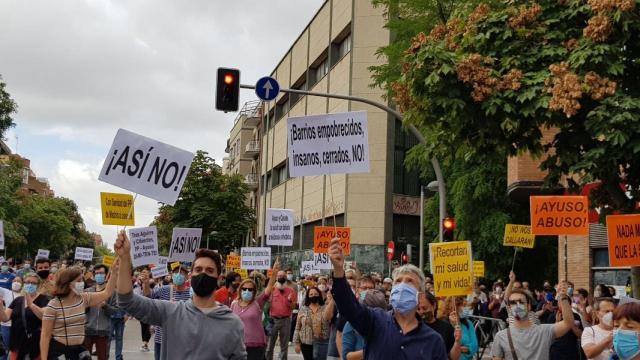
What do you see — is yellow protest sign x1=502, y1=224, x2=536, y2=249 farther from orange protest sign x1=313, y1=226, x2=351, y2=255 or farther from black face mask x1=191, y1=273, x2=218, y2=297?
black face mask x1=191, y1=273, x2=218, y2=297

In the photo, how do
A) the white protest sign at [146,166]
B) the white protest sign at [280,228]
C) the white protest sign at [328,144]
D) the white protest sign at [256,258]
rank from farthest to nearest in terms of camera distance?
1. the white protest sign at [256,258]
2. the white protest sign at [280,228]
3. the white protest sign at [328,144]
4. the white protest sign at [146,166]

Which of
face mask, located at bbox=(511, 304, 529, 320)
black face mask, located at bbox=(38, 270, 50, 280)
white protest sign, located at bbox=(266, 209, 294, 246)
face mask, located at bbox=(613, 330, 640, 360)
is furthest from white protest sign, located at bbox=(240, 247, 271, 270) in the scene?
face mask, located at bbox=(613, 330, 640, 360)

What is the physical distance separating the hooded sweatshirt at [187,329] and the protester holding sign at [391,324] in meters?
0.78

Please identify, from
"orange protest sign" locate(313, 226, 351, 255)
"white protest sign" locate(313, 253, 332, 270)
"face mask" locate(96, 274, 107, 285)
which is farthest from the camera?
"white protest sign" locate(313, 253, 332, 270)

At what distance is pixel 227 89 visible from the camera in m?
17.0

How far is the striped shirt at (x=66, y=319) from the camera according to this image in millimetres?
8062

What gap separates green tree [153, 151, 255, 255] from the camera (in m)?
58.0

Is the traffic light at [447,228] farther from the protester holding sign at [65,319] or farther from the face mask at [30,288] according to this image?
the protester holding sign at [65,319]

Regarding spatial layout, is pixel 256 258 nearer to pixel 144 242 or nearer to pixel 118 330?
pixel 118 330

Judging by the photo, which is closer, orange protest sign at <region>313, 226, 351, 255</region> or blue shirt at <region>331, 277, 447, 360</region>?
blue shirt at <region>331, 277, 447, 360</region>

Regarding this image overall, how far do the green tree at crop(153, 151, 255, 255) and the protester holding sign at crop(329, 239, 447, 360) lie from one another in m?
53.2

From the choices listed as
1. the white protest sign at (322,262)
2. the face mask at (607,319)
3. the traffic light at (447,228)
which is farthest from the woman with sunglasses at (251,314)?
the white protest sign at (322,262)

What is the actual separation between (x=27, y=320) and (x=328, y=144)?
4.33m

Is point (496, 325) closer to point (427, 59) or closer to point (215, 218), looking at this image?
point (427, 59)
